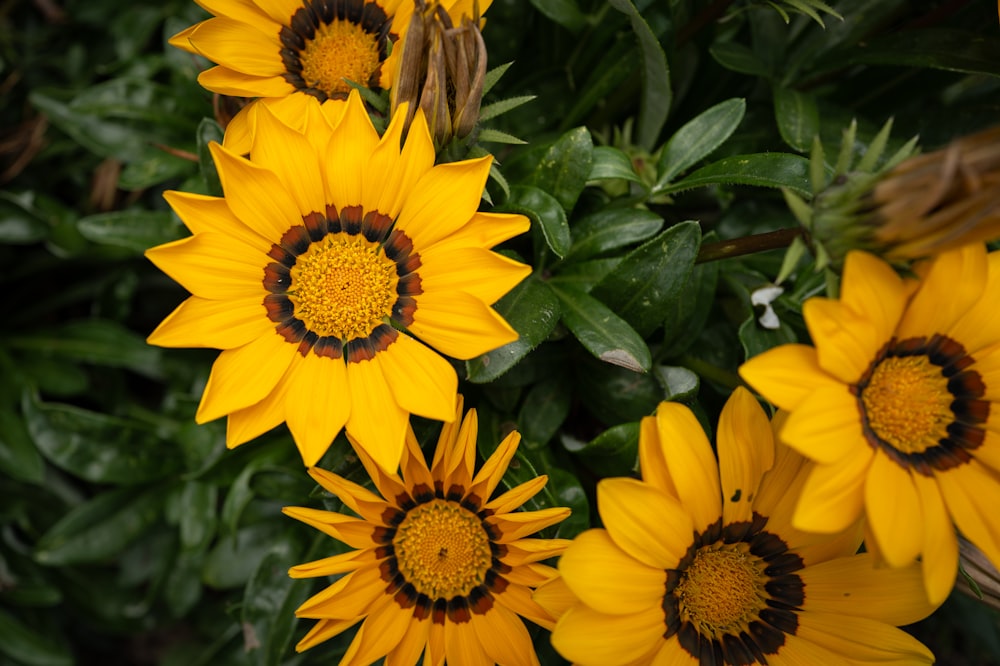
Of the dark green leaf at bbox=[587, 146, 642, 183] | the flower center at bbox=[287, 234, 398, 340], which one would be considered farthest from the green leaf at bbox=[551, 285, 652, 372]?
the flower center at bbox=[287, 234, 398, 340]

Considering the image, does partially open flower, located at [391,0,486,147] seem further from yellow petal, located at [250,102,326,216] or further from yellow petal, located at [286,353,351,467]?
yellow petal, located at [286,353,351,467]

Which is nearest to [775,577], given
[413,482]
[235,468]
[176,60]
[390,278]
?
[413,482]

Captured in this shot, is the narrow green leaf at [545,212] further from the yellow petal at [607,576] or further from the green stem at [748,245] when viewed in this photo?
the yellow petal at [607,576]

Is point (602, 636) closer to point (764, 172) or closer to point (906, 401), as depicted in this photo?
point (906, 401)

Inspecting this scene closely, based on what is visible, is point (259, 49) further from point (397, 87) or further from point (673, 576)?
point (673, 576)

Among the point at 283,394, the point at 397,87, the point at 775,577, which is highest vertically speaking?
the point at 397,87

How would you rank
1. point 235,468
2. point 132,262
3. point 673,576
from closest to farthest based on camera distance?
1. point 673,576
2. point 235,468
3. point 132,262
